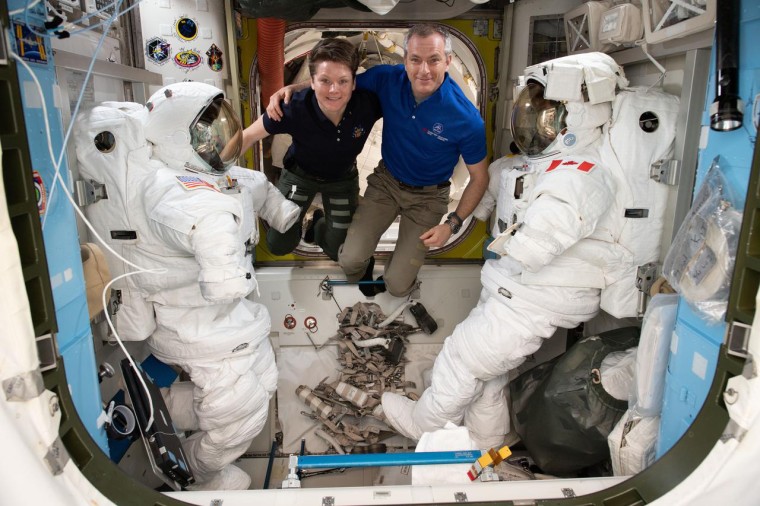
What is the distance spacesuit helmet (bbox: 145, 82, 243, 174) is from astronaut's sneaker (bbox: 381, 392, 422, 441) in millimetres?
1699

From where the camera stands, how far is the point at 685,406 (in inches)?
70.7

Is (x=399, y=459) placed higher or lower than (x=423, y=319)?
higher

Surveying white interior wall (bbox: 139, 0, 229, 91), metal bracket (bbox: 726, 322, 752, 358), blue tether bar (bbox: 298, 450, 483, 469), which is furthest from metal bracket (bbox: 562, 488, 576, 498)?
white interior wall (bbox: 139, 0, 229, 91)

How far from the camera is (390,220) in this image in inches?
146

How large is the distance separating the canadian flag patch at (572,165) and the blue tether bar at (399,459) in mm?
1289

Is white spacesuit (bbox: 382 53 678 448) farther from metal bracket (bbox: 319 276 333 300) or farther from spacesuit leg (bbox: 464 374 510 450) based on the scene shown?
metal bracket (bbox: 319 276 333 300)

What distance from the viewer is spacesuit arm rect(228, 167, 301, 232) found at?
121 inches

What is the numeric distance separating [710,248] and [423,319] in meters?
2.43

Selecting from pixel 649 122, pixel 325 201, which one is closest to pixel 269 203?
pixel 325 201

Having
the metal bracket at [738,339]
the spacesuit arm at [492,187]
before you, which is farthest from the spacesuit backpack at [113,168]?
the metal bracket at [738,339]

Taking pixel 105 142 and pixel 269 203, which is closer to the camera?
pixel 105 142

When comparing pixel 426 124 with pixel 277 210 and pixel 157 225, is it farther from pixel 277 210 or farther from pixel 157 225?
pixel 157 225

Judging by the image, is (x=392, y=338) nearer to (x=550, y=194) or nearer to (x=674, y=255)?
(x=550, y=194)

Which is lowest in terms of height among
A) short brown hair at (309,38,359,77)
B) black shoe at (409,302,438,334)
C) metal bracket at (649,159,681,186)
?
black shoe at (409,302,438,334)
